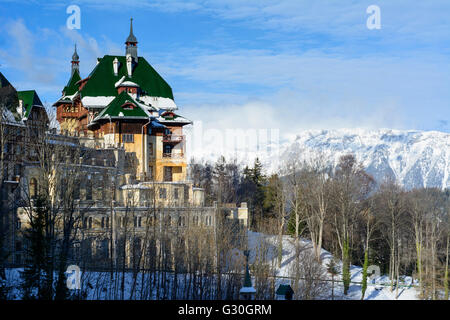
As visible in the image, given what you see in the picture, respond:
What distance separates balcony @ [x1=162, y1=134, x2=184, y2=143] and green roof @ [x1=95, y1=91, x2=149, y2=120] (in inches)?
171

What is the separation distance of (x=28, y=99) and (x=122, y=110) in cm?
960

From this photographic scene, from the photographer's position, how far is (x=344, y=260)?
67.4m

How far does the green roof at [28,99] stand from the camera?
2677 inches

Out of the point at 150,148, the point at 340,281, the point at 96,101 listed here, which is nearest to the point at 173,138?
the point at 150,148

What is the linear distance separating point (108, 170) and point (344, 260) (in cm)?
2416

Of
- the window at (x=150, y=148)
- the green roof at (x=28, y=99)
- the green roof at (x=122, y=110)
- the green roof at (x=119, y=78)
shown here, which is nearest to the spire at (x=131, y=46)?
the green roof at (x=119, y=78)

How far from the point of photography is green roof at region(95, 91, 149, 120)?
72544 millimetres

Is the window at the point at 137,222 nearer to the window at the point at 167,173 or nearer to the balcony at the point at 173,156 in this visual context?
the window at the point at 167,173

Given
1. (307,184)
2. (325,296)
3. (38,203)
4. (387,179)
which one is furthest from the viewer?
(387,179)

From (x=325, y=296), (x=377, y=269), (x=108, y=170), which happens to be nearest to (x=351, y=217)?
(x=377, y=269)

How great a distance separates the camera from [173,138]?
3044 inches

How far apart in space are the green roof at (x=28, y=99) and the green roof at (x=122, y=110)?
6922 millimetres
